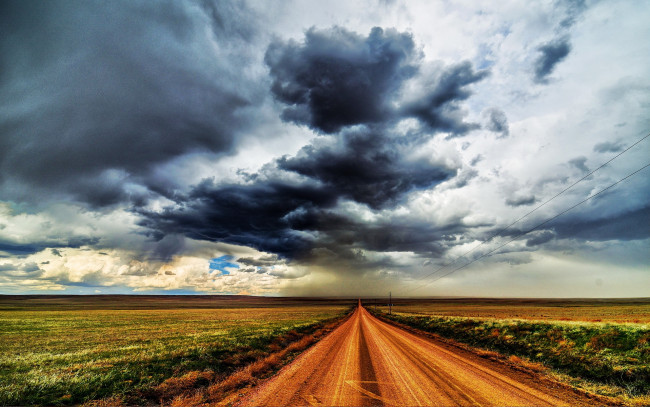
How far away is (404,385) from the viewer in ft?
33.4

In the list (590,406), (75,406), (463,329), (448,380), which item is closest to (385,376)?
(448,380)

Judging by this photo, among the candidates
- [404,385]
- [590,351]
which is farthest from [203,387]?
[590,351]

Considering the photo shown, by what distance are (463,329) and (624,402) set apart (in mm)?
20965

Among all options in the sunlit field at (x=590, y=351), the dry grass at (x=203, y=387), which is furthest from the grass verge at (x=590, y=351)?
the dry grass at (x=203, y=387)

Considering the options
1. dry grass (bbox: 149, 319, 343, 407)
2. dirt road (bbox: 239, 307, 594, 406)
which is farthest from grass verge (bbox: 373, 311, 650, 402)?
dry grass (bbox: 149, 319, 343, 407)

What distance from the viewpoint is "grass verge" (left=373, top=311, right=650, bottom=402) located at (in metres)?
10.6

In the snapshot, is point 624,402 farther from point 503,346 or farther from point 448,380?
point 503,346

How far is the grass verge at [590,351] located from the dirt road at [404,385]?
7.07ft

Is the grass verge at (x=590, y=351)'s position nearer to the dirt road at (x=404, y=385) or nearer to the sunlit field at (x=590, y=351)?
the sunlit field at (x=590, y=351)

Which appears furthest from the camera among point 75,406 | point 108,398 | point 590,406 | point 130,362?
point 130,362

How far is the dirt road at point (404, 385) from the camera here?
28.1ft

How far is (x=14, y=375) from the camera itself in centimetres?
1408

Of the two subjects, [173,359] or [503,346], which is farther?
[503,346]

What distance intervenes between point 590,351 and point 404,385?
34.7 ft
